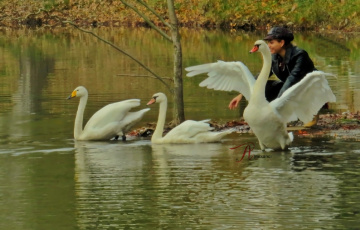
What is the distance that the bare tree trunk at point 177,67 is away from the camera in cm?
1457

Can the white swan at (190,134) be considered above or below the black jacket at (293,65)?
below

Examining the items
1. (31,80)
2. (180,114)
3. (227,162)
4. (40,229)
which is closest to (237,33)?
(31,80)

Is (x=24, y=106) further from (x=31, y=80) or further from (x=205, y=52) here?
(x=205, y=52)

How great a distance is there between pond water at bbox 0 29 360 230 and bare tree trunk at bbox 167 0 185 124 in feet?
2.60

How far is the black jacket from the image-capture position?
13656 mm

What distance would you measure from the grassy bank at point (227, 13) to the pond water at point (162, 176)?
20.6 metres

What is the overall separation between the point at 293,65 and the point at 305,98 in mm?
1425

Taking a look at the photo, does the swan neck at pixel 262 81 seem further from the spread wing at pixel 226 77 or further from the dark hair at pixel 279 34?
the spread wing at pixel 226 77

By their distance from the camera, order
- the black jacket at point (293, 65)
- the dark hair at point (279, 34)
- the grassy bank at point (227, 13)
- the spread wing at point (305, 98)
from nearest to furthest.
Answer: the spread wing at point (305, 98) < the dark hair at point (279, 34) < the black jacket at point (293, 65) < the grassy bank at point (227, 13)

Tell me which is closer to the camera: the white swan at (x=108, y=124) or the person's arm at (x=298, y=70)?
the person's arm at (x=298, y=70)

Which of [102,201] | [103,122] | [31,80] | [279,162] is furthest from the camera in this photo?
[31,80]

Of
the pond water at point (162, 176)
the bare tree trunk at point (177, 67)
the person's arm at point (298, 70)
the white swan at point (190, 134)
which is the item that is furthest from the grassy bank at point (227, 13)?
the white swan at point (190, 134)

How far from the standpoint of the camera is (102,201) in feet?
31.2

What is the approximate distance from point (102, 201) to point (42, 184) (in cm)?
124
